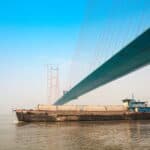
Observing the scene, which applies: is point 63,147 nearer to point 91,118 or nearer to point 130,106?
point 91,118

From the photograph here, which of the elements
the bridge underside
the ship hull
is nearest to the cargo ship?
the ship hull

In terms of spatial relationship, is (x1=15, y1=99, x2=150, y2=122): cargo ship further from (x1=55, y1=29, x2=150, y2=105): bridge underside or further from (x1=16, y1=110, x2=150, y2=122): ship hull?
(x1=55, y1=29, x2=150, y2=105): bridge underside

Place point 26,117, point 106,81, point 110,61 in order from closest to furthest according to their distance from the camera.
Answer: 1. point 110,61
2. point 106,81
3. point 26,117

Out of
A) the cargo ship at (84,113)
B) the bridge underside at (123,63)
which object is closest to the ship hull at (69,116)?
the cargo ship at (84,113)

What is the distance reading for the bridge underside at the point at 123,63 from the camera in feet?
59.1

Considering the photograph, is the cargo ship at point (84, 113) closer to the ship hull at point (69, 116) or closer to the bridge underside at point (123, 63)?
the ship hull at point (69, 116)

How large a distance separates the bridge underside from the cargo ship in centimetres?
777

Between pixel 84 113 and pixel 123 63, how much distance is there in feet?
61.3

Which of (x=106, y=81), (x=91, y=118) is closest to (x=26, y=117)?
(x=91, y=118)

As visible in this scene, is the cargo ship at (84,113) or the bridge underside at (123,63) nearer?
the bridge underside at (123,63)

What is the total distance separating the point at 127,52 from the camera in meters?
20.1

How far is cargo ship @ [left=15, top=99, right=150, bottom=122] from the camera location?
38969 millimetres

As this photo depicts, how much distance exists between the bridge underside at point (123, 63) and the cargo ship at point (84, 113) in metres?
7.77

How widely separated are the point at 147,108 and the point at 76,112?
1059 centimetres
